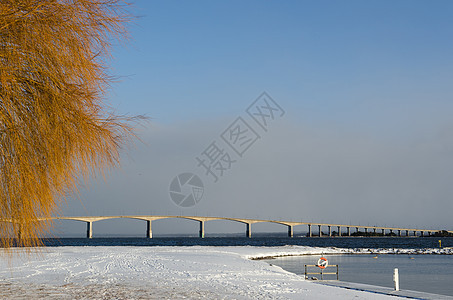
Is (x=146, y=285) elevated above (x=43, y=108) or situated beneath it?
situated beneath

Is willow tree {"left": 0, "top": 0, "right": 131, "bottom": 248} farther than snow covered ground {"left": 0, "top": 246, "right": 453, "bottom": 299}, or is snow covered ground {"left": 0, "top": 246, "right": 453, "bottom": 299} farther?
snow covered ground {"left": 0, "top": 246, "right": 453, "bottom": 299}

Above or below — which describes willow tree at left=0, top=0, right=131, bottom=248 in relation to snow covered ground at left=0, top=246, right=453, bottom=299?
above

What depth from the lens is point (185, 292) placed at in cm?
1493

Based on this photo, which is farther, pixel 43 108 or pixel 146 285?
pixel 146 285

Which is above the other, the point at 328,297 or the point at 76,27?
the point at 76,27

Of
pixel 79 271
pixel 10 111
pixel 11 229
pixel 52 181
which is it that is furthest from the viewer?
pixel 79 271

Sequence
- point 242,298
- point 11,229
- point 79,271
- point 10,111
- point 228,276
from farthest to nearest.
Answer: point 79,271 → point 228,276 → point 242,298 → point 11,229 → point 10,111

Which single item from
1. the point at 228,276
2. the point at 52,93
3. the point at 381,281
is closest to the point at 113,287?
the point at 228,276

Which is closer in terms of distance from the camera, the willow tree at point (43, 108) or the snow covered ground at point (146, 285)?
the willow tree at point (43, 108)

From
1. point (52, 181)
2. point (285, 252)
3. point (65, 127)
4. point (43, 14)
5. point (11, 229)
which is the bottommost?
point (285, 252)

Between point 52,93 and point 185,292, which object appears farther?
point 185,292

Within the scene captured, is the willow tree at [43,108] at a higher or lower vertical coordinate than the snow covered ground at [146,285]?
higher

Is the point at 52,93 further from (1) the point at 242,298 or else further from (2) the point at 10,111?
(1) the point at 242,298

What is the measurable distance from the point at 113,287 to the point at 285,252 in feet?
122
